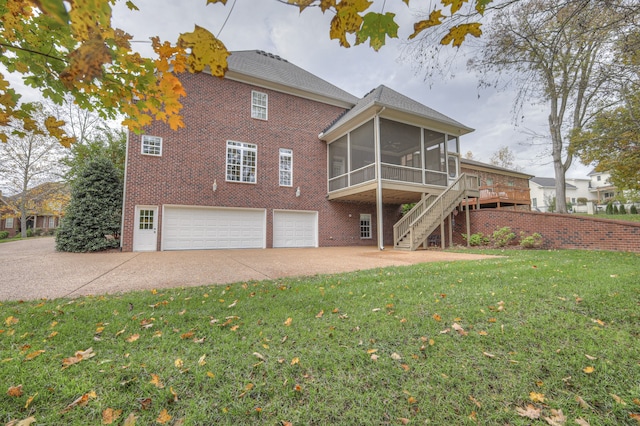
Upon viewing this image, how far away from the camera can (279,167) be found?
1238 centimetres

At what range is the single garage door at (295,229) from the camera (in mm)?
12297

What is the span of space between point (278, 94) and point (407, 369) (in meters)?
12.9

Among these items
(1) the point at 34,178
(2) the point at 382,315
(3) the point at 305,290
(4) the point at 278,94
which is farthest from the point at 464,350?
(1) the point at 34,178

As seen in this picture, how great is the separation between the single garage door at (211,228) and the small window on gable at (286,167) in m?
1.79

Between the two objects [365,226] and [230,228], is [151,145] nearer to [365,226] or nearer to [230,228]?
[230,228]

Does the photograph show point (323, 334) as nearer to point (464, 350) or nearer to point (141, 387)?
point (464, 350)

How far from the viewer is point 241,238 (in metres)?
11.6

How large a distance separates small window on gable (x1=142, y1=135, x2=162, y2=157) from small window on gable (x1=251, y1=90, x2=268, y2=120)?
3.99 metres

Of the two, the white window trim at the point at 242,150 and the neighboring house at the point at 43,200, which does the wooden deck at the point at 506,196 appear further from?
the neighboring house at the point at 43,200

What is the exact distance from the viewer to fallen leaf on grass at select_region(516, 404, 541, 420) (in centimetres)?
149

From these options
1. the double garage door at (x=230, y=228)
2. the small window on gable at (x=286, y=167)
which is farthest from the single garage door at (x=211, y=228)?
the small window on gable at (x=286, y=167)

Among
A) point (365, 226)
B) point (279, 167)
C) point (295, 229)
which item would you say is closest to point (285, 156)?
point (279, 167)

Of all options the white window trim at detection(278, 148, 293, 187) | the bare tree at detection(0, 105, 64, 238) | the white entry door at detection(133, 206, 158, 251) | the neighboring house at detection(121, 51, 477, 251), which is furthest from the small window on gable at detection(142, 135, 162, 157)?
the bare tree at detection(0, 105, 64, 238)

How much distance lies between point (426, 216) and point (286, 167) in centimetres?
656
